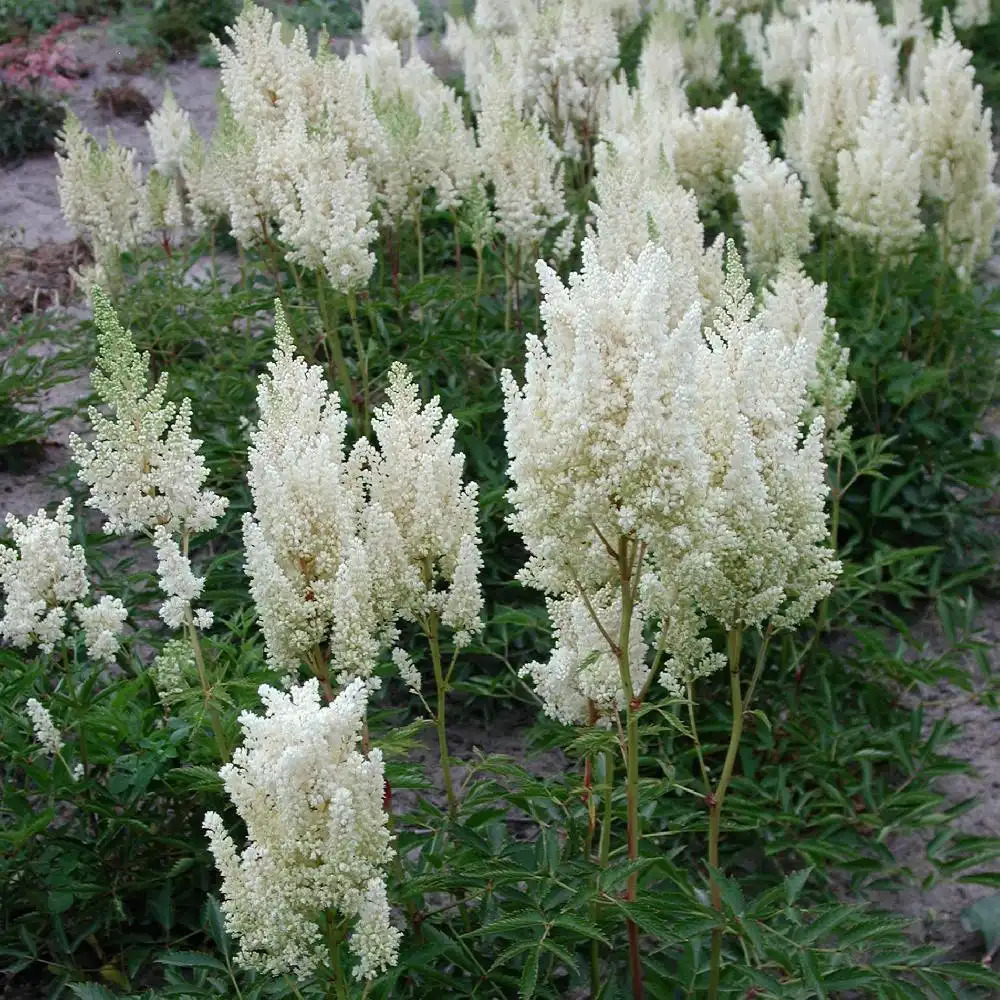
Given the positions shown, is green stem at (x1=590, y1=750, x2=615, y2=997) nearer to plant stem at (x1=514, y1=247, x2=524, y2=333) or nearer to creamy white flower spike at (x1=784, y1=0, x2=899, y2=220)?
plant stem at (x1=514, y1=247, x2=524, y2=333)

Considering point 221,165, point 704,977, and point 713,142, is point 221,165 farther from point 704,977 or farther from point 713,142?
point 704,977

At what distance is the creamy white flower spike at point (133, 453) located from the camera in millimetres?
2896

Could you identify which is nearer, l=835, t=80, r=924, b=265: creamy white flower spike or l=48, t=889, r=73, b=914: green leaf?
l=48, t=889, r=73, b=914: green leaf

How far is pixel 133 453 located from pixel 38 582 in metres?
0.62

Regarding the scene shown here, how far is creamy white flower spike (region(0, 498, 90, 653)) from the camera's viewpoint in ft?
10.8

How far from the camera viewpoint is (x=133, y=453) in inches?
115

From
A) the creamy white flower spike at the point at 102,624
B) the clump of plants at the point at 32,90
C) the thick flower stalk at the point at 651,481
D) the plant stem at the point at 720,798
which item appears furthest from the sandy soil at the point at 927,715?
the creamy white flower spike at the point at 102,624

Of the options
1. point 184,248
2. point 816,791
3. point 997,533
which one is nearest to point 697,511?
point 816,791

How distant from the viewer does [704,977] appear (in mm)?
3262

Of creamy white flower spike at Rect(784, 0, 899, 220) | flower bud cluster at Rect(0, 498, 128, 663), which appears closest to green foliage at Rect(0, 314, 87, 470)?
flower bud cluster at Rect(0, 498, 128, 663)

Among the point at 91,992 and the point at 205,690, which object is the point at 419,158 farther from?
the point at 91,992

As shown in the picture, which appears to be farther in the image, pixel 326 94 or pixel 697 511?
pixel 326 94

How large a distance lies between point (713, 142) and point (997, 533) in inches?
89.4

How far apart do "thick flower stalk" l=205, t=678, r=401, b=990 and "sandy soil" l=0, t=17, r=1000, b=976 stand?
5.10 ft
